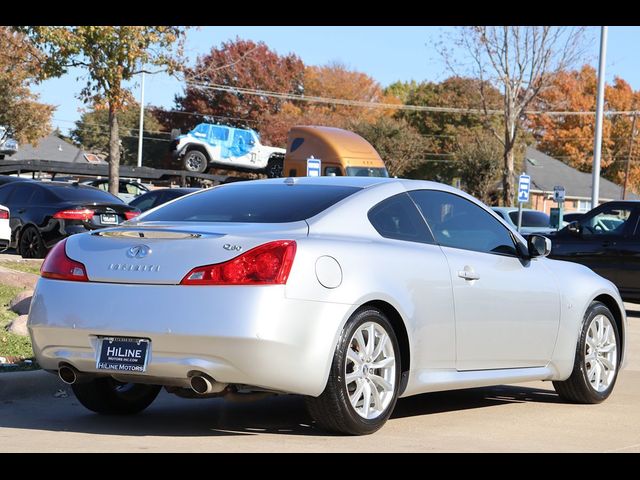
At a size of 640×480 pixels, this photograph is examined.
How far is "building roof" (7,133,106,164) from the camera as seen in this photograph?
73062 mm

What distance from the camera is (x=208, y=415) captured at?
7.60 m

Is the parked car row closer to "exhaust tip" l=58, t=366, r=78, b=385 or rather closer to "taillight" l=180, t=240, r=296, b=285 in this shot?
"exhaust tip" l=58, t=366, r=78, b=385

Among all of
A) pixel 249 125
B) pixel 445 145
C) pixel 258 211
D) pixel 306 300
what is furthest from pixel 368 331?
pixel 445 145

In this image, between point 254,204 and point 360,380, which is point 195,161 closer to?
point 254,204

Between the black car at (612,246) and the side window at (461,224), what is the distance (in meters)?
8.86

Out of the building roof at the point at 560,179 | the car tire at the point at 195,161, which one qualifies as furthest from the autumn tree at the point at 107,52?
the building roof at the point at 560,179

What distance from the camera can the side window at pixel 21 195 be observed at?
2081 centimetres

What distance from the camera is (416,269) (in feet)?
23.0

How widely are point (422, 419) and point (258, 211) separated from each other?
1788 millimetres

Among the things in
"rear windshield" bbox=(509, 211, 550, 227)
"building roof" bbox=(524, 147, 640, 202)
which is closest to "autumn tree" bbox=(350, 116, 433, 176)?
"building roof" bbox=(524, 147, 640, 202)

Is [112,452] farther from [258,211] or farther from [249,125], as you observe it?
[249,125]

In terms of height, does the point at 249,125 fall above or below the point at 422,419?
above

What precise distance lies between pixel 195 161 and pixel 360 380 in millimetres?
43360

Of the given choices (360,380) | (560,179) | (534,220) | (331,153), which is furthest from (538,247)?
(560,179)
